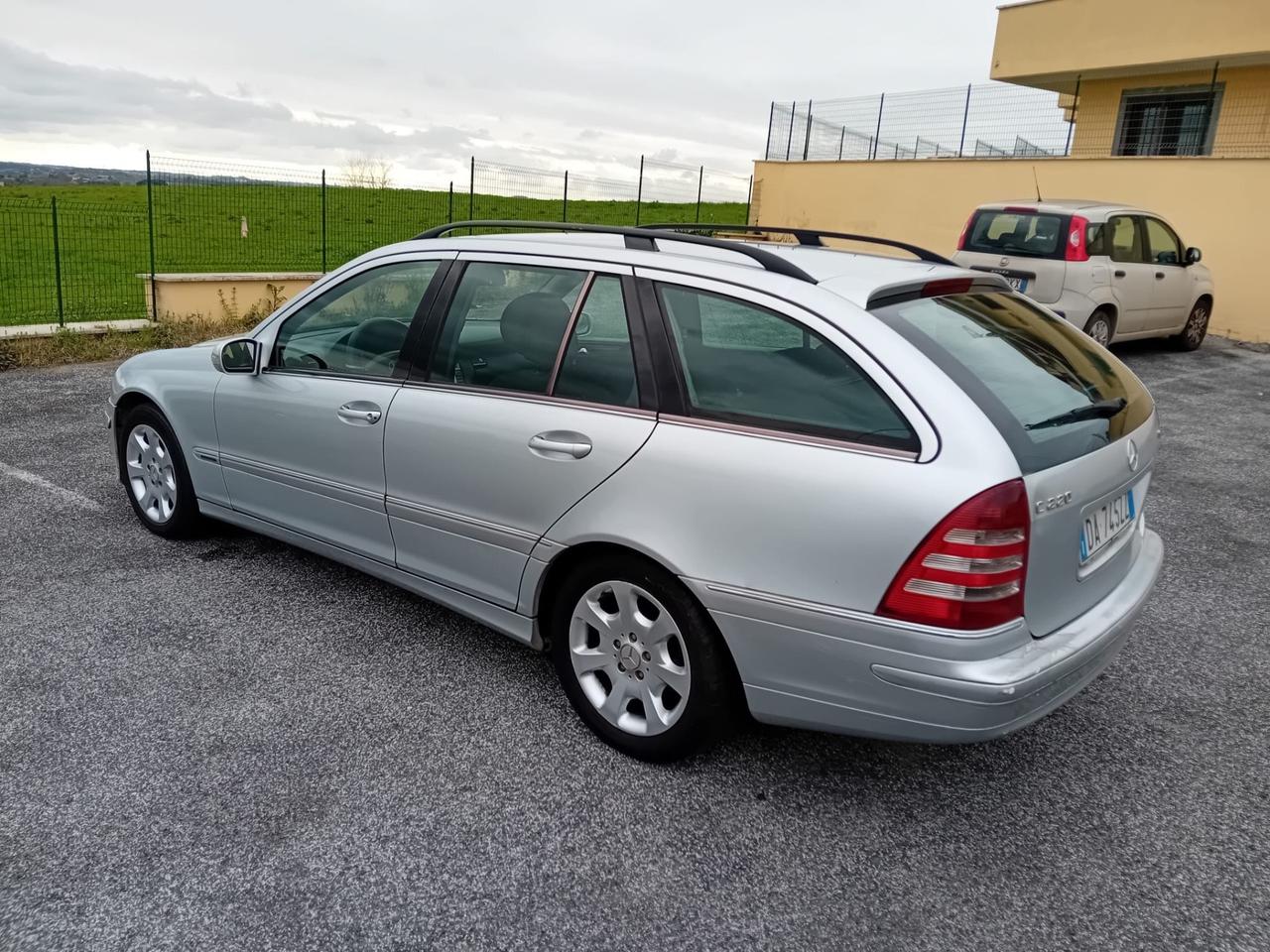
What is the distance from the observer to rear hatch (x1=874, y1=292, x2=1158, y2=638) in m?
2.59

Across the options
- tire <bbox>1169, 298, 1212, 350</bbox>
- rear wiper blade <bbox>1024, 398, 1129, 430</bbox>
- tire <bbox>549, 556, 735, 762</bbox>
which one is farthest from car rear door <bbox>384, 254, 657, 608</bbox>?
tire <bbox>1169, 298, 1212, 350</bbox>

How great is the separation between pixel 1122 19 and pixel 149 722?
770 inches

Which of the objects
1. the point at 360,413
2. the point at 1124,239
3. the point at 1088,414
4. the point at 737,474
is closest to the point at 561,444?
the point at 737,474

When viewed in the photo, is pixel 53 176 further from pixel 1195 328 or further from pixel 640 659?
pixel 1195 328

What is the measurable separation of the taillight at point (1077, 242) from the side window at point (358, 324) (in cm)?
863

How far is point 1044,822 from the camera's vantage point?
2916mm

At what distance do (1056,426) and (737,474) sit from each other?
913 mm

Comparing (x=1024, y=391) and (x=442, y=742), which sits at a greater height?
(x=1024, y=391)

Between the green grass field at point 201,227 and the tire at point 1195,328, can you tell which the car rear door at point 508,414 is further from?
the tire at point 1195,328

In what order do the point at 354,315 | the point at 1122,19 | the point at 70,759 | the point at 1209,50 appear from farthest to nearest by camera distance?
1. the point at 1122,19
2. the point at 1209,50
3. the point at 354,315
4. the point at 70,759

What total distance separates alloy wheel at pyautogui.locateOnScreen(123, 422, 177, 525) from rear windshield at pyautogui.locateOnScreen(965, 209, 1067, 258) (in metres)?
8.96

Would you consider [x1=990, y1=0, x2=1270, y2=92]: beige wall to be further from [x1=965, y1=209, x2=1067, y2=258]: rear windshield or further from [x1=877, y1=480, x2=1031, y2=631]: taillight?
[x1=877, y1=480, x2=1031, y2=631]: taillight

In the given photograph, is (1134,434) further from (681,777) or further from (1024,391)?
(681,777)

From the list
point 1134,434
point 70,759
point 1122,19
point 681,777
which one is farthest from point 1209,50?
point 70,759
